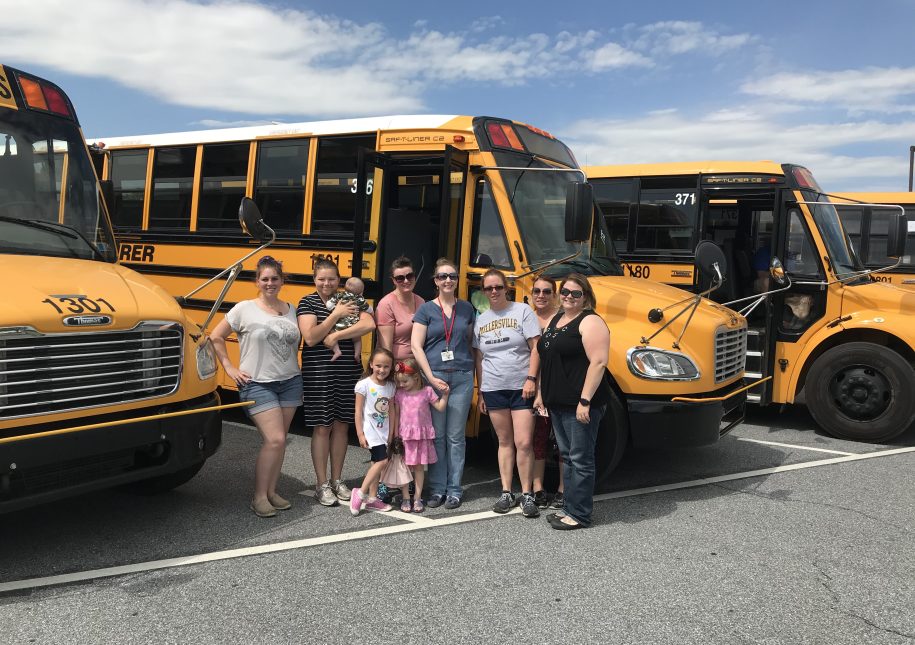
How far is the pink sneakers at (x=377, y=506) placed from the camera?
512cm

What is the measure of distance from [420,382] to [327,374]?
628 millimetres

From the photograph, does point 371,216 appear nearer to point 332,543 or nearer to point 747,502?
point 332,543

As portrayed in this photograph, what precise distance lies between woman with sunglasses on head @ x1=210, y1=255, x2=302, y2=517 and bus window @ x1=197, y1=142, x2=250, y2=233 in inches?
109

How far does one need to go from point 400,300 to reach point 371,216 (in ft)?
4.24

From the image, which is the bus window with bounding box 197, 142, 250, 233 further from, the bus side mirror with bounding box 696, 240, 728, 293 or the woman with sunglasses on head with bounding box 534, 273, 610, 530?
the bus side mirror with bounding box 696, 240, 728, 293

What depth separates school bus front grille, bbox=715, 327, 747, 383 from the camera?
18.6 ft

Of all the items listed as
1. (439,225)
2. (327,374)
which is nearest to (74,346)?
(327,374)

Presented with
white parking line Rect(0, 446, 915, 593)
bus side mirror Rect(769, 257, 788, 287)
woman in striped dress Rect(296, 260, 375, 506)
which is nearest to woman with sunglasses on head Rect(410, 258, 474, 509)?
white parking line Rect(0, 446, 915, 593)

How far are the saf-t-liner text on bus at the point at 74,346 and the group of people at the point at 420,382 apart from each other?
432mm

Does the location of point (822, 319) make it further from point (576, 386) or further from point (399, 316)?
point (399, 316)

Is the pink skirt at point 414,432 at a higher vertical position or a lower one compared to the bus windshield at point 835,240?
lower

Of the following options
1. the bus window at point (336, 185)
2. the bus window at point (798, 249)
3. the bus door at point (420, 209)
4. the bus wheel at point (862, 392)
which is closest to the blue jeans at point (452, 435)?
the bus door at point (420, 209)

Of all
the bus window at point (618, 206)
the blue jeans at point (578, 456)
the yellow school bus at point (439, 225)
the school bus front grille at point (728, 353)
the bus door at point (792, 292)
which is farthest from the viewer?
the bus window at point (618, 206)

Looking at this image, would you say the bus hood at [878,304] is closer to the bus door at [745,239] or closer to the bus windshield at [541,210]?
the bus door at [745,239]
